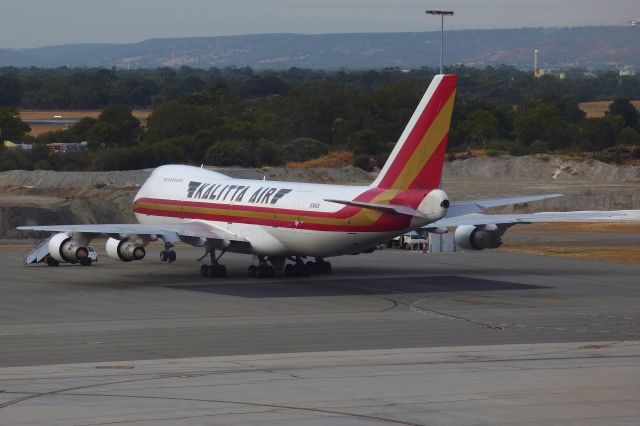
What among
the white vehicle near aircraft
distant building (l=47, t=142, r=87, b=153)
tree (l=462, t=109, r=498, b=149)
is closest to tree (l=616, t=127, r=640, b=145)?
tree (l=462, t=109, r=498, b=149)

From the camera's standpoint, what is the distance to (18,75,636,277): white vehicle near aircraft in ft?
159

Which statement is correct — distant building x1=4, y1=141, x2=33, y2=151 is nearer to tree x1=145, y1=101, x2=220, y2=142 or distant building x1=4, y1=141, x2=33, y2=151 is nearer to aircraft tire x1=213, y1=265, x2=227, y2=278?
tree x1=145, y1=101, x2=220, y2=142

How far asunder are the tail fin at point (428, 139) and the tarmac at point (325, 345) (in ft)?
15.1

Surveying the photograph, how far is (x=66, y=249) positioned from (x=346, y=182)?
59.2 metres

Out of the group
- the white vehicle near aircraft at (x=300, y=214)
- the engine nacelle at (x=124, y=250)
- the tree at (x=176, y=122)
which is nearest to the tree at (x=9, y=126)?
the tree at (x=176, y=122)

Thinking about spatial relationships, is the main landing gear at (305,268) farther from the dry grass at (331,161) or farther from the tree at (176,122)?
the tree at (176,122)

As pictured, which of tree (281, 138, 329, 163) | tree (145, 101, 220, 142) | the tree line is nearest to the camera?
the tree line

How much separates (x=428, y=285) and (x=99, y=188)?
161 ft

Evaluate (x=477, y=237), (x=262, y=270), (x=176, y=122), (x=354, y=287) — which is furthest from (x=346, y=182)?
(x=354, y=287)

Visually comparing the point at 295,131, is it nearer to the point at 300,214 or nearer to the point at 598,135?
the point at 598,135

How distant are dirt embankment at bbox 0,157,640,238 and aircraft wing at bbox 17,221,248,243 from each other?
30.9 m

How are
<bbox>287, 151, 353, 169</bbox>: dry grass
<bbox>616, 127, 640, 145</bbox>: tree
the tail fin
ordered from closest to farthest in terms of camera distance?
the tail fin, <bbox>287, 151, 353, 169</bbox>: dry grass, <bbox>616, 127, 640, 145</bbox>: tree

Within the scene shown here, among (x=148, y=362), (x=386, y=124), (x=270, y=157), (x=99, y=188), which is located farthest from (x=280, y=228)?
(x=386, y=124)

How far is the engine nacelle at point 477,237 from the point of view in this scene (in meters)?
57.2
